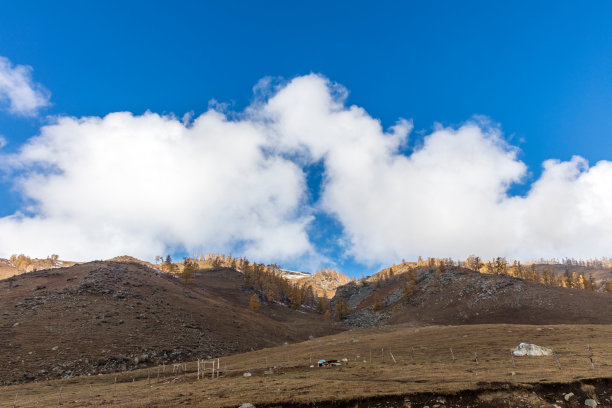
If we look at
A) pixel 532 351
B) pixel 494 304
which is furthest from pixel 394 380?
pixel 494 304

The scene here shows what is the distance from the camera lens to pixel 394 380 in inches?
1275

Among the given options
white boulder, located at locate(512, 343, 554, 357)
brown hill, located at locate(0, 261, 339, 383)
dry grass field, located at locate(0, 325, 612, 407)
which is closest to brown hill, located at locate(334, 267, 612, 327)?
dry grass field, located at locate(0, 325, 612, 407)

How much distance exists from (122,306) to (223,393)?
7294 centimetres

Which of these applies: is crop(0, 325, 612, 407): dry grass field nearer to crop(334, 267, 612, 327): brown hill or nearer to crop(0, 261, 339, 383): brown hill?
crop(0, 261, 339, 383): brown hill

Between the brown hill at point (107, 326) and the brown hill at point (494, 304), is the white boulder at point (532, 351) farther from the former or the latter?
the brown hill at point (494, 304)

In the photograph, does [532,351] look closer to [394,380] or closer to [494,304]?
[394,380]

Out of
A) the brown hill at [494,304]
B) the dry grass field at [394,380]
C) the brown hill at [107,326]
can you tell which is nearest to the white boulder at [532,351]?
the dry grass field at [394,380]

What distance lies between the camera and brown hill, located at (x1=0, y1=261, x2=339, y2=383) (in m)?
60.5

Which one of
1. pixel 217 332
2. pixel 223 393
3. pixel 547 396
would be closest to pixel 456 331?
pixel 547 396

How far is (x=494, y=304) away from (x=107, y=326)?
131m

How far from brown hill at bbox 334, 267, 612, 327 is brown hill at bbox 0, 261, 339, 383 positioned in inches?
2492

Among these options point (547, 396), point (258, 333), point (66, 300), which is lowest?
point (258, 333)

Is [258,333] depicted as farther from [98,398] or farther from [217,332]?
Result: [98,398]

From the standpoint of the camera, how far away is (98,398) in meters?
35.9
